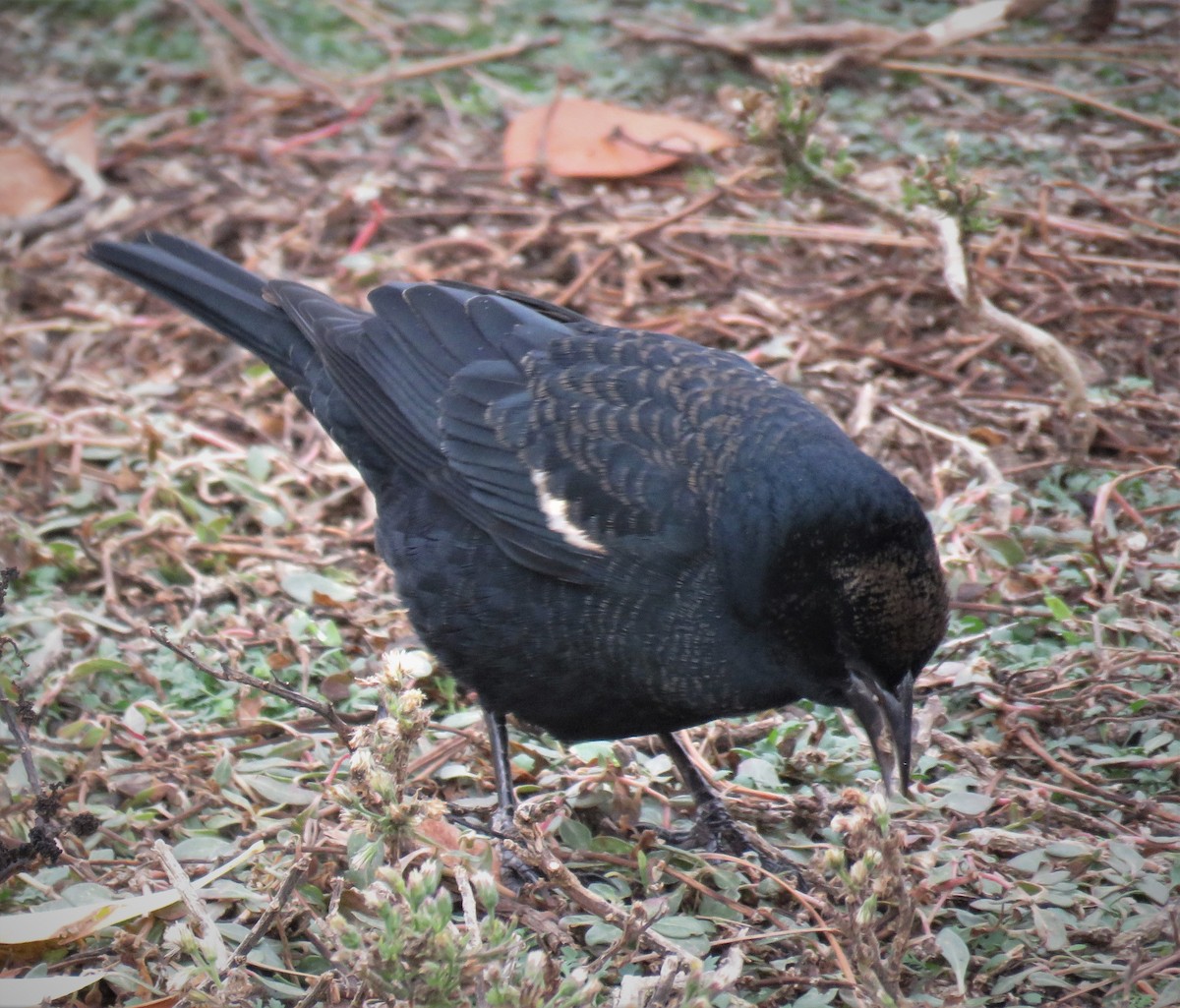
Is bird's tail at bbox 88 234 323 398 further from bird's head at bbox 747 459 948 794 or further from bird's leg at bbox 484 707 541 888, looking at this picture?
bird's head at bbox 747 459 948 794

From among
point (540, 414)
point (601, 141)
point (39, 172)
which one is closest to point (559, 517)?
point (540, 414)

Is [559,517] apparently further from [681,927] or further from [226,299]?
[226,299]

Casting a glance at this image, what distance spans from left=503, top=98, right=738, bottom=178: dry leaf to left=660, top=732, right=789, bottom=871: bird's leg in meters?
3.45

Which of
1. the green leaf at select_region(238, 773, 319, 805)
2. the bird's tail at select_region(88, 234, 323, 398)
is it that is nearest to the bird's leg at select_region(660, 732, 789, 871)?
the green leaf at select_region(238, 773, 319, 805)

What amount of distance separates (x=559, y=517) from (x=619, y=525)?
0.17 m

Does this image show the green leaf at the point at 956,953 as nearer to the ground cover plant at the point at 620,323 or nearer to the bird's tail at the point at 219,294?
Result: the ground cover plant at the point at 620,323

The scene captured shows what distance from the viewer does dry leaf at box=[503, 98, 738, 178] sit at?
20.9 ft

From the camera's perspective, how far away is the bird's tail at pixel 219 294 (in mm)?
4430

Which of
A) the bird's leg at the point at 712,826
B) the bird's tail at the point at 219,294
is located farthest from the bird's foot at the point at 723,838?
the bird's tail at the point at 219,294

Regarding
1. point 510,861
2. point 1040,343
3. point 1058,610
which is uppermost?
point 1040,343

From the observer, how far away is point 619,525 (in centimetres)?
337

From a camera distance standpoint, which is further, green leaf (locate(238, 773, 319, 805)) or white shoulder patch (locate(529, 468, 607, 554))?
green leaf (locate(238, 773, 319, 805))

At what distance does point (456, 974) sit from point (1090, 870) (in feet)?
5.40

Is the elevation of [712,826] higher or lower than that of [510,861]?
higher
